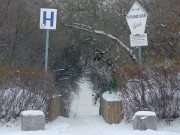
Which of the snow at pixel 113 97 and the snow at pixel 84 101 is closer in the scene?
the snow at pixel 113 97

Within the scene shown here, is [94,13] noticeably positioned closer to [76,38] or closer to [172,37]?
[76,38]

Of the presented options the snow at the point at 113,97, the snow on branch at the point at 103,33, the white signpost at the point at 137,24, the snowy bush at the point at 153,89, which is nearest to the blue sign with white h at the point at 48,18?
the white signpost at the point at 137,24

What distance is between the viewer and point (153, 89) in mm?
9844

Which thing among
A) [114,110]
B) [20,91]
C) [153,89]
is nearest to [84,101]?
[114,110]

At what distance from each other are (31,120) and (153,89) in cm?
330

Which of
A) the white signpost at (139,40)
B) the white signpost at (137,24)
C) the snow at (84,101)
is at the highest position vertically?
the white signpost at (137,24)

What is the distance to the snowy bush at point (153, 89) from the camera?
9.59 m

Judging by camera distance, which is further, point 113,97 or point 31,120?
point 113,97

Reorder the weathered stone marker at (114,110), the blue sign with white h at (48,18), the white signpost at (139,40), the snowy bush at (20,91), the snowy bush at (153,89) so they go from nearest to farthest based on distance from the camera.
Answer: the snowy bush at (153,89), the snowy bush at (20,91), the white signpost at (139,40), the blue sign with white h at (48,18), the weathered stone marker at (114,110)

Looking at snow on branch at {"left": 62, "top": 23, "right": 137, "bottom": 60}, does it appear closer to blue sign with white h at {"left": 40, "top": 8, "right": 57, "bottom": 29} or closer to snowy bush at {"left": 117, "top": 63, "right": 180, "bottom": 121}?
blue sign with white h at {"left": 40, "top": 8, "right": 57, "bottom": 29}

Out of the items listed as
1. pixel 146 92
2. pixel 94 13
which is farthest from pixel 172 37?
pixel 94 13

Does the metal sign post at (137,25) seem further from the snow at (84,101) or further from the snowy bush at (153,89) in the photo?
→ the snow at (84,101)

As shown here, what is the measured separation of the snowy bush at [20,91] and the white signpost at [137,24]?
282 centimetres

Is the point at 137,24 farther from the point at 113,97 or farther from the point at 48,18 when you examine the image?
the point at 113,97
